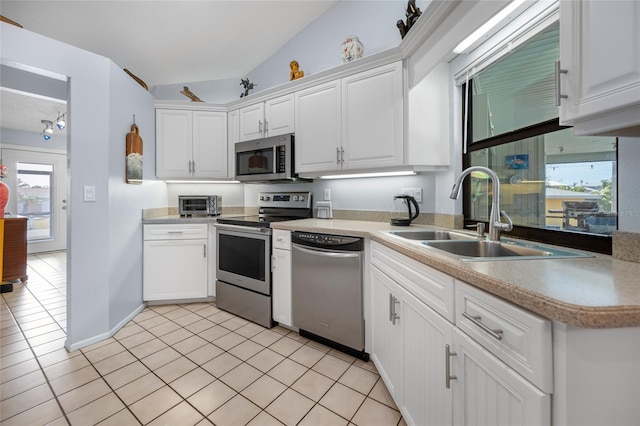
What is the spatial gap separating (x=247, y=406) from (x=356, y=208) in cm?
176

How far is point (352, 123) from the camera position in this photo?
2287 millimetres

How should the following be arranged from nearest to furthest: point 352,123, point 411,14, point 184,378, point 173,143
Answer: point 184,378 → point 411,14 → point 352,123 → point 173,143

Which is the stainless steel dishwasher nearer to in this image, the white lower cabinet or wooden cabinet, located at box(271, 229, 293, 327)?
wooden cabinet, located at box(271, 229, 293, 327)

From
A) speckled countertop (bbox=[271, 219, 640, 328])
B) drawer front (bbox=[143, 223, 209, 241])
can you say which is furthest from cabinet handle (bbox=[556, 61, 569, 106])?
drawer front (bbox=[143, 223, 209, 241])

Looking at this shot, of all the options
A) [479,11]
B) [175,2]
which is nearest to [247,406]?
[479,11]

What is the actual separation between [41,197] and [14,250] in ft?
8.45

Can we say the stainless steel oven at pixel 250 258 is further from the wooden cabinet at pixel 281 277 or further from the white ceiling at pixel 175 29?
the white ceiling at pixel 175 29

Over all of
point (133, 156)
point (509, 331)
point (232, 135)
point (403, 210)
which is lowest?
point (509, 331)

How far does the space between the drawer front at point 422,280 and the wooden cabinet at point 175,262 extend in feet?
6.85

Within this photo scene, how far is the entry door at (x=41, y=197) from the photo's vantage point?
5.24 meters

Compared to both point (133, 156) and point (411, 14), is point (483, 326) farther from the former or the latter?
point (133, 156)

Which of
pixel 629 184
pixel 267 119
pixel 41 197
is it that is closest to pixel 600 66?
pixel 629 184

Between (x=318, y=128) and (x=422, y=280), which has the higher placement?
(x=318, y=128)

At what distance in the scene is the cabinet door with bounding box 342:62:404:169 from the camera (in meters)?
2.06
